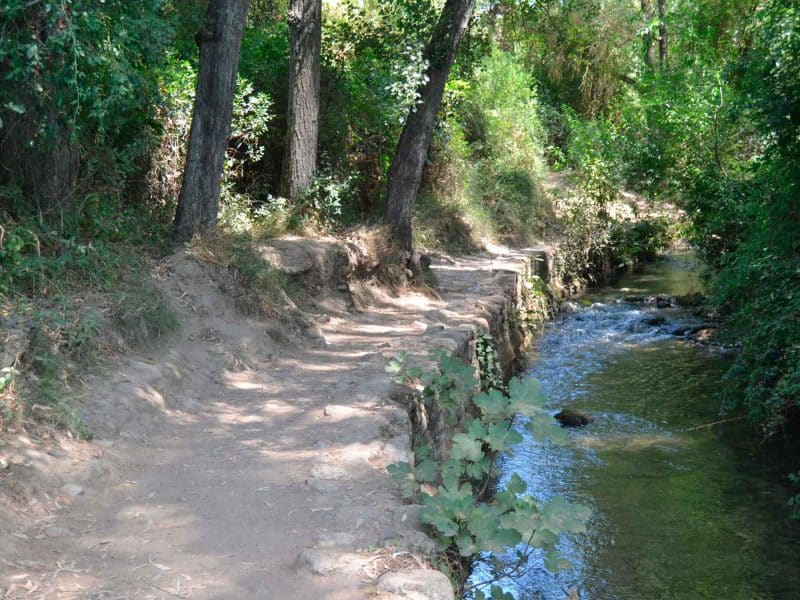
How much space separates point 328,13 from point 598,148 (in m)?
7.29

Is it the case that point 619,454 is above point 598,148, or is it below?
below

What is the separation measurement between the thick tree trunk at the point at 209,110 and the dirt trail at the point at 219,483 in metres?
0.80

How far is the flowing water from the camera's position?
5996mm

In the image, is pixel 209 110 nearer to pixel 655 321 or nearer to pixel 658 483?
pixel 658 483

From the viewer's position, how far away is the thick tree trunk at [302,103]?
10977mm

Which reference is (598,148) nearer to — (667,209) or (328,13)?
(667,209)

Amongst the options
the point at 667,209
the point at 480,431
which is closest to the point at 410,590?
the point at 480,431

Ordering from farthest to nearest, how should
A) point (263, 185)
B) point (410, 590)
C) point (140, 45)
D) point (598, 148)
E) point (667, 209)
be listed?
1. point (667, 209)
2. point (598, 148)
3. point (263, 185)
4. point (140, 45)
5. point (410, 590)

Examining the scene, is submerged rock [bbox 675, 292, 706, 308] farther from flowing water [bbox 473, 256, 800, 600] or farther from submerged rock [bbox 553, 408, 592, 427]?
submerged rock [bbox 553, 408, 592, 427]

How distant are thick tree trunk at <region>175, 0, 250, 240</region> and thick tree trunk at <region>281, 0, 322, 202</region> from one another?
2520 millimetres

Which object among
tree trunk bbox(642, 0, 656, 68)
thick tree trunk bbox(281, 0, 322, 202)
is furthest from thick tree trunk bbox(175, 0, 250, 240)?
tree trunk bbox(642, 0, 656, 68)

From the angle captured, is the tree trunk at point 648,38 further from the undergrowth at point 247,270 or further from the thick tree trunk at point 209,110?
the undergrowth at point 247,270

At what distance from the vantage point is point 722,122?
1417 centimetres

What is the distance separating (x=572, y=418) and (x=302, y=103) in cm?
557
